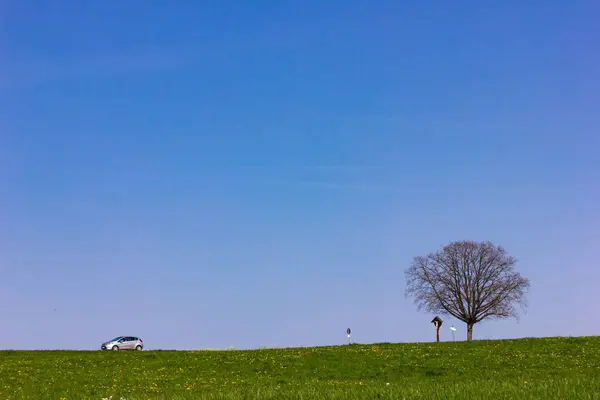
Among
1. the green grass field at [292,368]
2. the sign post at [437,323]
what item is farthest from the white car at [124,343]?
the sign post at [437,323]

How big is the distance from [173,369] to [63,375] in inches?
247

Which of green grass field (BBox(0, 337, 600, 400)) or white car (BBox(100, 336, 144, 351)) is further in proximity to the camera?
white car (BBox(100, 336, 144, 351))

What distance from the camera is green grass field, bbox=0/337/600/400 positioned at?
1222 inches

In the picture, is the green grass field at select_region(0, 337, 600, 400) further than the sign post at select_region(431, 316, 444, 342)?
No

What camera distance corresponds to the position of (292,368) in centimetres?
3828

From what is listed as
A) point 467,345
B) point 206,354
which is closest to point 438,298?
point 467,345

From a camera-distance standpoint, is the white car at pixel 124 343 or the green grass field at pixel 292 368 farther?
the white car at pixel 124 343

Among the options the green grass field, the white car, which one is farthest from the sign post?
the white car

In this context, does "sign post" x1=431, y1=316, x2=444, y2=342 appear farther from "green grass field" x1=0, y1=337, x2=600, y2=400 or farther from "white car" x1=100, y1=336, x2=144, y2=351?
"white car" x1=100, y1=336, x2=144, y2=351

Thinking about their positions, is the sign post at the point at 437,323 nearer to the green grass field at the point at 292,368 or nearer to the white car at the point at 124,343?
the green grass field at the point at 292,368

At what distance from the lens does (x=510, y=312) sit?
76.2 metres

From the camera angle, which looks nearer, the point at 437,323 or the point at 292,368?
the point at 292,368

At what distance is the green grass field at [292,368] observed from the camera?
102 feet

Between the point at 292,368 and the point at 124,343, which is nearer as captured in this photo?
the point at 292,368
